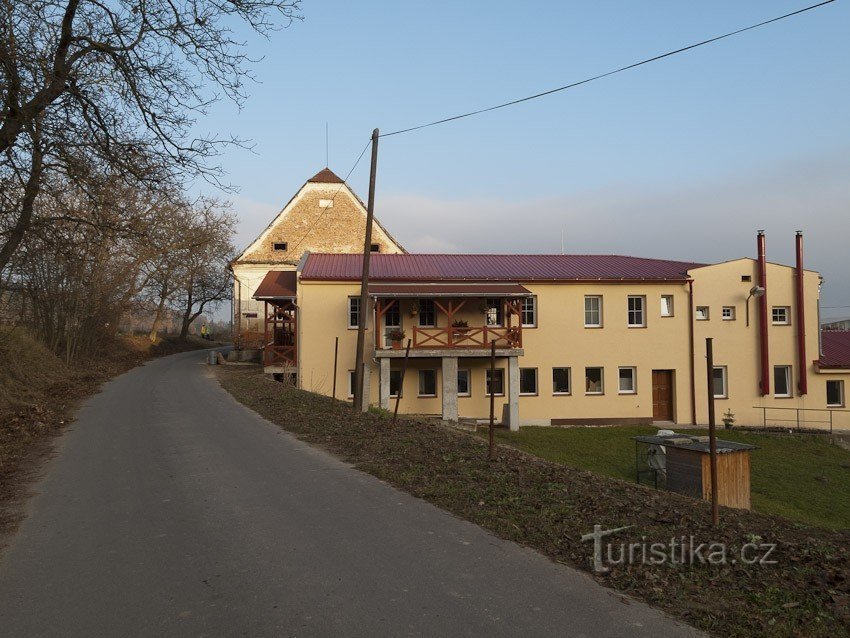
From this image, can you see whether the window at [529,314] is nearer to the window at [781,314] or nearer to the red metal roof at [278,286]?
the red metal roof at [278,286]

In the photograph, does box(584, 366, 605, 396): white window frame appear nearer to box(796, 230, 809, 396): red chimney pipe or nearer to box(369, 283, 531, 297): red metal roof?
box(369, 283, 531, 297): red metal roof

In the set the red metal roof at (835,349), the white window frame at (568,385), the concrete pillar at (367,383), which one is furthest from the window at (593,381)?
the red metal roof at (835,349)

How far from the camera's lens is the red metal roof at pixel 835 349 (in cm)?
2889

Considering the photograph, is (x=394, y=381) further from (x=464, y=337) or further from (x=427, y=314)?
(x=464, y=337)

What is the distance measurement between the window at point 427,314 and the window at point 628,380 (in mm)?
8488

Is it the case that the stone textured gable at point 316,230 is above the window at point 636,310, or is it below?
above

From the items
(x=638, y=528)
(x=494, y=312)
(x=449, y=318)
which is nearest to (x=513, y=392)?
(x=494, y=312)

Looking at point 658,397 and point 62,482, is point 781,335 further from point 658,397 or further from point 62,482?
point 62,482

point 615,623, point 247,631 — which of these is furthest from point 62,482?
point 615,623

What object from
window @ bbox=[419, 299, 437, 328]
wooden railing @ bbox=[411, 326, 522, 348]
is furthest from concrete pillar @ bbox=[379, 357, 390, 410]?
window @ bbox=[419, 299, 437, 328]

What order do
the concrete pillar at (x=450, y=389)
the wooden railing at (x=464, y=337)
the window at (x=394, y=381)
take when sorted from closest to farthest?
1. the concrete pillar at (x=450, y=389)
2. the wooden railing at (x=464, y=337)
3. the window at (x=394, y=381)

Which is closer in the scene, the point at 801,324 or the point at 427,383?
the point at 427,383

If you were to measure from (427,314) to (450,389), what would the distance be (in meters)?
3.62

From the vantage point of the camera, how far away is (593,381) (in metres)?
28.0
